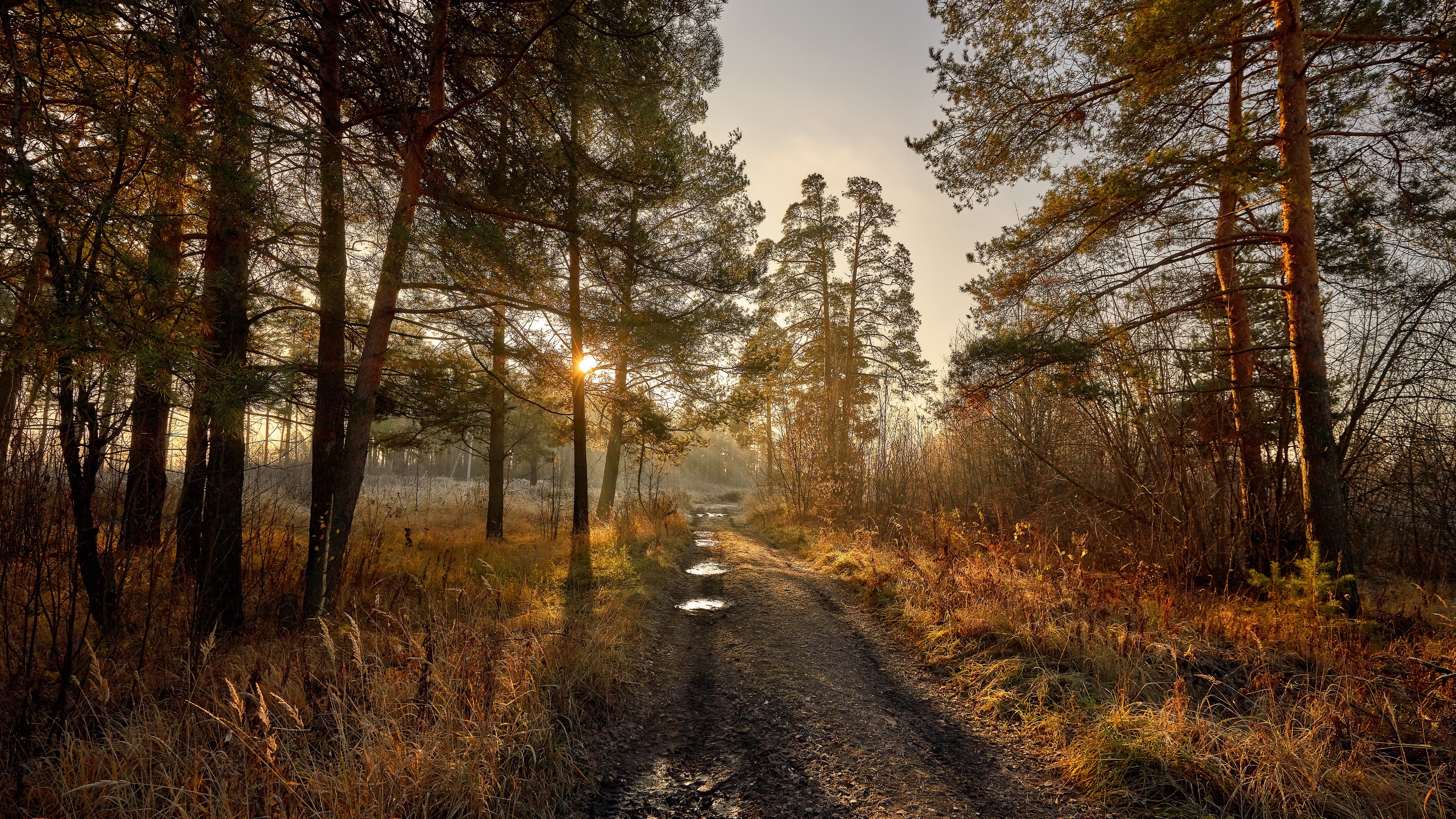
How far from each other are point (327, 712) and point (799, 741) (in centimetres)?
290

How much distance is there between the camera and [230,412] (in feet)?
11.7

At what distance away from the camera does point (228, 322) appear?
4.58 meters

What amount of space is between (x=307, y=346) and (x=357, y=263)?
2833 millimetres

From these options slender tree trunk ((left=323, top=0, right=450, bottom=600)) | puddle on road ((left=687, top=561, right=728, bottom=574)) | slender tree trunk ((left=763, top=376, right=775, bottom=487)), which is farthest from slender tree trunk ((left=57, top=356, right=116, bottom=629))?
slender tree trunk ((left=763, top=376, right=775, bottom=487))

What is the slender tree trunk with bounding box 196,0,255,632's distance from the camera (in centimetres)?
335

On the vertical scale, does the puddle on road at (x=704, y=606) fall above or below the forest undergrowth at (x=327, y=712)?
below

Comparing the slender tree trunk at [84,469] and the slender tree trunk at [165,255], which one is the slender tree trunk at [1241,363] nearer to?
the slender tree trunk at [165,255]

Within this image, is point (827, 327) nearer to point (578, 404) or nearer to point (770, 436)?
point (770, 436)

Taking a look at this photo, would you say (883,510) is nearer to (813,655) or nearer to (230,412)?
(813,655)

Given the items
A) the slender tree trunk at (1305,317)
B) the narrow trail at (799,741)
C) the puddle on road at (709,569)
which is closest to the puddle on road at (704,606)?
the narrow trail at (799,741)

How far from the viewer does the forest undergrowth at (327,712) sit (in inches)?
86.3

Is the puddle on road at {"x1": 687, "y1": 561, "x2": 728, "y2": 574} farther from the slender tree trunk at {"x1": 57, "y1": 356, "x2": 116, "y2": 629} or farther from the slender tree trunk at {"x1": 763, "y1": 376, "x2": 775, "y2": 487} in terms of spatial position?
the slender tree trunk at {"x1": 763, "y1": 376, "x2": 775, "y2": 487}

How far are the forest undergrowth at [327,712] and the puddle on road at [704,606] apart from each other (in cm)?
148

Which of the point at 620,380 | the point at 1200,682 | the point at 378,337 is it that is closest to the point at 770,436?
the point at 620,380
